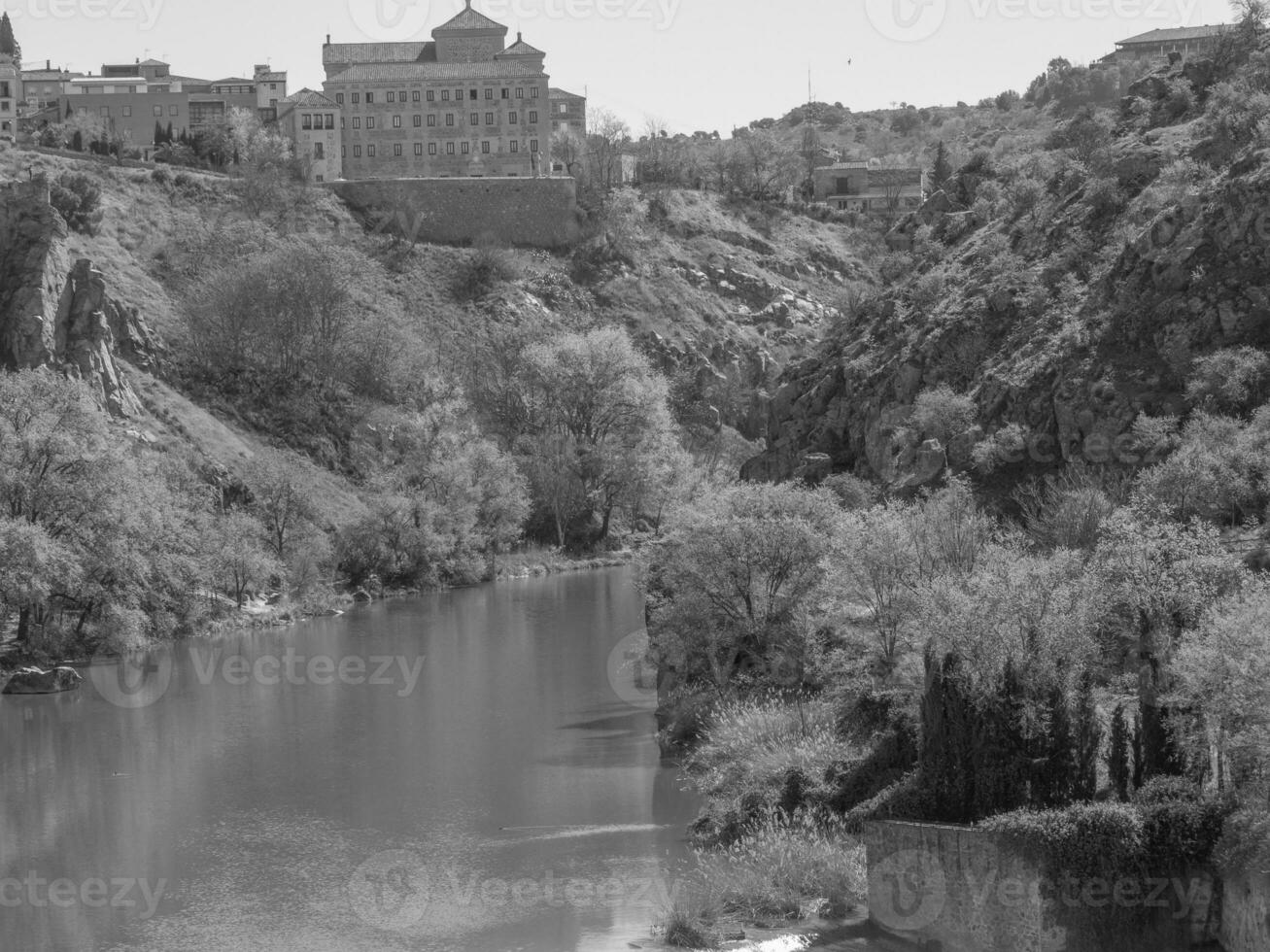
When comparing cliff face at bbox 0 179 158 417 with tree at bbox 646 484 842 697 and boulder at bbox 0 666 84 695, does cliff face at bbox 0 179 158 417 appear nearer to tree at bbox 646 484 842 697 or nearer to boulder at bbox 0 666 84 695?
boulder at bbox 0 666 84 695

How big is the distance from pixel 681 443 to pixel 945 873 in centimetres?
6784

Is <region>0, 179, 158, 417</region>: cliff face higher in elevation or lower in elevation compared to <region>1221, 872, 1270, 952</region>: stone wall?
higher

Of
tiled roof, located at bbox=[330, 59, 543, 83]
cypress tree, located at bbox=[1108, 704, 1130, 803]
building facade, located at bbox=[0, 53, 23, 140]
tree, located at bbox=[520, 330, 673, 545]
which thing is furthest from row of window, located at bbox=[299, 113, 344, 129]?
cypress tree, located at bbox=[1108, 704, 1130, 803]

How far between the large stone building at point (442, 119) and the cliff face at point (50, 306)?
1658 inches

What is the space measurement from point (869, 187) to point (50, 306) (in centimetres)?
7803

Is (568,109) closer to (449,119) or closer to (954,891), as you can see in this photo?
(449,119)

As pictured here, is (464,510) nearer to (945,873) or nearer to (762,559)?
(762,559)

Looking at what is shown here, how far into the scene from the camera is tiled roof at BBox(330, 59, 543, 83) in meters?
108

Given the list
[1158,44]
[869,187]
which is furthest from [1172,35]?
[869,187]

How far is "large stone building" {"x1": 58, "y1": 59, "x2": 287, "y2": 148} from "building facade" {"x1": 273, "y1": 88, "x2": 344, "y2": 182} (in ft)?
25.9

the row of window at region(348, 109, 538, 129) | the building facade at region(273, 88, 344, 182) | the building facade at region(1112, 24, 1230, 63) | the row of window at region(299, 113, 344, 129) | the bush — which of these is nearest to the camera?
the bush

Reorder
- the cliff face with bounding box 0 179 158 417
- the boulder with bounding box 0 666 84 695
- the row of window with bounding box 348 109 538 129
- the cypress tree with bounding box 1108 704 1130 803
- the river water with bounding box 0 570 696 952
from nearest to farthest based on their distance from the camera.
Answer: the cypress tree with bounding box 1108 704 1130 803
the river water with bounding box 0 570 696 952
the boulder with bounding box 0 666 84 695
the cliff face with bounding box 0 179 158 417
the row of window with bounding box 348 109 538 129

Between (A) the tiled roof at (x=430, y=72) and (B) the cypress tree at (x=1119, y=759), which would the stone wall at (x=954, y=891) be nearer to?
(B) the cypress tree at (x=1119, y=759)

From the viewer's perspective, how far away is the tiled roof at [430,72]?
356 ft
